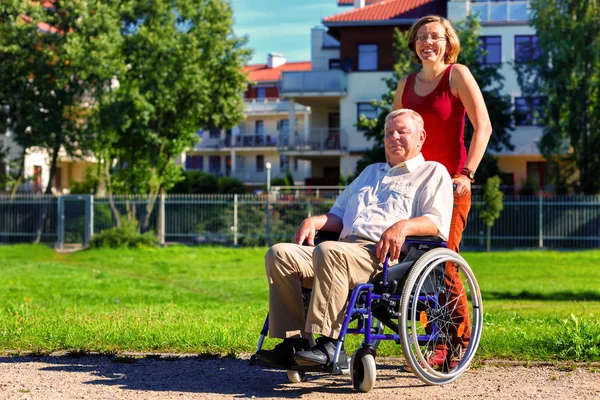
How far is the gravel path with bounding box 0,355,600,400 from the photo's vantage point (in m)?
5.82

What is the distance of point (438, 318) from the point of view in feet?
21.2

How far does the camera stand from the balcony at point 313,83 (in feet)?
177

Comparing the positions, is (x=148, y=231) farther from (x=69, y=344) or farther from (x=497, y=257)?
(x=69, y=344)

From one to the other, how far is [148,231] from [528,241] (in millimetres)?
13600

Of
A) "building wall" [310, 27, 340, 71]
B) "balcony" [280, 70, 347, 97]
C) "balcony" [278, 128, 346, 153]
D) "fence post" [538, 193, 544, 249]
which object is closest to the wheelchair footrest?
"fence post" [538, 193, 544, 249]

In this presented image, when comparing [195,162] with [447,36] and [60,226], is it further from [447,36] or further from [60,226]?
[447,36]

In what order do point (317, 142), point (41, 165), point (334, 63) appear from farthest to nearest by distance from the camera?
point (334, 63), point (41, 165), point (317, 142)

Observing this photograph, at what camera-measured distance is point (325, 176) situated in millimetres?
61000

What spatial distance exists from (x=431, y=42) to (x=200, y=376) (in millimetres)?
2681

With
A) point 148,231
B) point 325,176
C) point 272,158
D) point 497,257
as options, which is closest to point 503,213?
point 497,257

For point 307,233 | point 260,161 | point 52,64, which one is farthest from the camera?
point 260,161

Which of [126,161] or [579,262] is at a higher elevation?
[126,161]

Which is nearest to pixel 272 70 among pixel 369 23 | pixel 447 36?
pixel 369 23

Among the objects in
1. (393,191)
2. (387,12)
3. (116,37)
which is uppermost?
(387,12)
